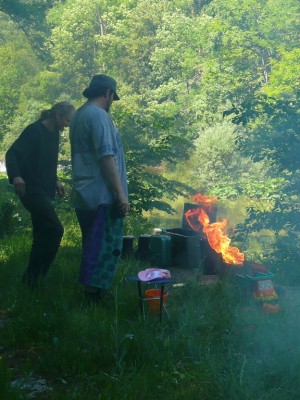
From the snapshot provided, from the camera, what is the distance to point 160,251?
747 cm

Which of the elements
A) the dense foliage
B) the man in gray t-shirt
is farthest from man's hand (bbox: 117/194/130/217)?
the dense foliage

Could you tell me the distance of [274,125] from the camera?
10.0 meters

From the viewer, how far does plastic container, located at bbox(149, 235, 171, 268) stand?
7469 mm

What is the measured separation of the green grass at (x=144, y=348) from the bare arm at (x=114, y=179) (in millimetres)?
820

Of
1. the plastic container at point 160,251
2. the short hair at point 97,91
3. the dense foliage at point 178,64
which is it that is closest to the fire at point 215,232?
the plastic container at point 160,251

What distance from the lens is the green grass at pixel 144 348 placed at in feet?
11.3

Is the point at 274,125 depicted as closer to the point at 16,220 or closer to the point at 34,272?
the point at 16,220

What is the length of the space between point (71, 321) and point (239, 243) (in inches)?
284

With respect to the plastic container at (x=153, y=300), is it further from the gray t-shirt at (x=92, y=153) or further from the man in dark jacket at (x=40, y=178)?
the man in dark jacket at (x=40, y=178)

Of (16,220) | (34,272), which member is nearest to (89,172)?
(34,272)

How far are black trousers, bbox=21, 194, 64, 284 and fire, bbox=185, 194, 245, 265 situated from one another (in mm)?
2050

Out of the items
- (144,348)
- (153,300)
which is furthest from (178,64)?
(144,348)

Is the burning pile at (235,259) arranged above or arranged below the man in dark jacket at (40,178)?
below

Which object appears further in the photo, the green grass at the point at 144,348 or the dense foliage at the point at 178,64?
the dense foliage at the point at 178,64
